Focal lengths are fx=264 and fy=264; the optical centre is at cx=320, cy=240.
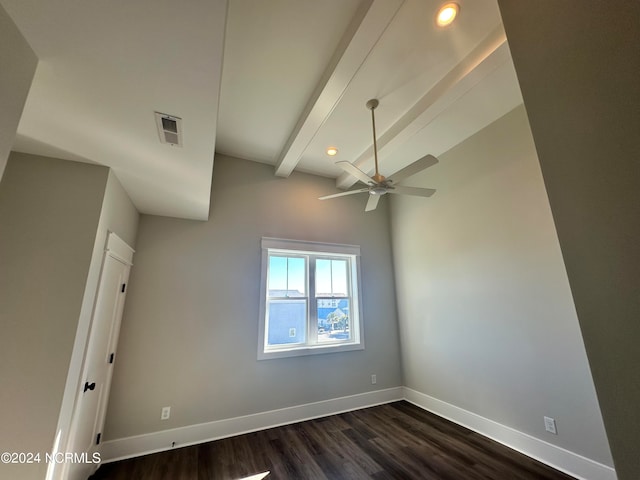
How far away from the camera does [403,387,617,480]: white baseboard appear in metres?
2.15

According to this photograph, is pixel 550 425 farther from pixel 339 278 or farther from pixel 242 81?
pixel 242 81

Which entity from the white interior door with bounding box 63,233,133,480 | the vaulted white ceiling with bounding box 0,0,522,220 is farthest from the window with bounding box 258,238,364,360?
the white interior door with bounding box 63,233,133,480

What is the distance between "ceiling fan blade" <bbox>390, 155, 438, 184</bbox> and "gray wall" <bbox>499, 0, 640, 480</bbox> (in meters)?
1.47

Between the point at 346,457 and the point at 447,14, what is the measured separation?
12.7 feet

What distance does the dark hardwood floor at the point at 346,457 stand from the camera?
234cm

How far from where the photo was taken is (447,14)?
1.90m

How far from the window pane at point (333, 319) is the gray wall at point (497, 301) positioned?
95cm

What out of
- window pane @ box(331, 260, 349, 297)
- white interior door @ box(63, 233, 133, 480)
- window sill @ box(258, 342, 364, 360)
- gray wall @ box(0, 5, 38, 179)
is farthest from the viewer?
window pane @ box(331, 260, 349, 297)

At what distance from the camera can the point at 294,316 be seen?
374 centimetres

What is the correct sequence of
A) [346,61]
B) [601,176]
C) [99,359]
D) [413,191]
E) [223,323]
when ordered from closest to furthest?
[601,176] → [346,61] → [99,359] → [413,191] → [223,323]

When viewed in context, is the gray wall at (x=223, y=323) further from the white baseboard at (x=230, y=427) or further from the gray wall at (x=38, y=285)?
the gray wall at (x=38, y=285)

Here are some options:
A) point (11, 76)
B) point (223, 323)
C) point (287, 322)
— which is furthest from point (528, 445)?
point (11, 76)

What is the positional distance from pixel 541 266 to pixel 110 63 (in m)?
3.56

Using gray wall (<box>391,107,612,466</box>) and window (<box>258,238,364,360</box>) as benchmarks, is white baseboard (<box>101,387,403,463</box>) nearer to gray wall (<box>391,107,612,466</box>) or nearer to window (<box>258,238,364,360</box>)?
window (<box>258,238,364,360</box>)
